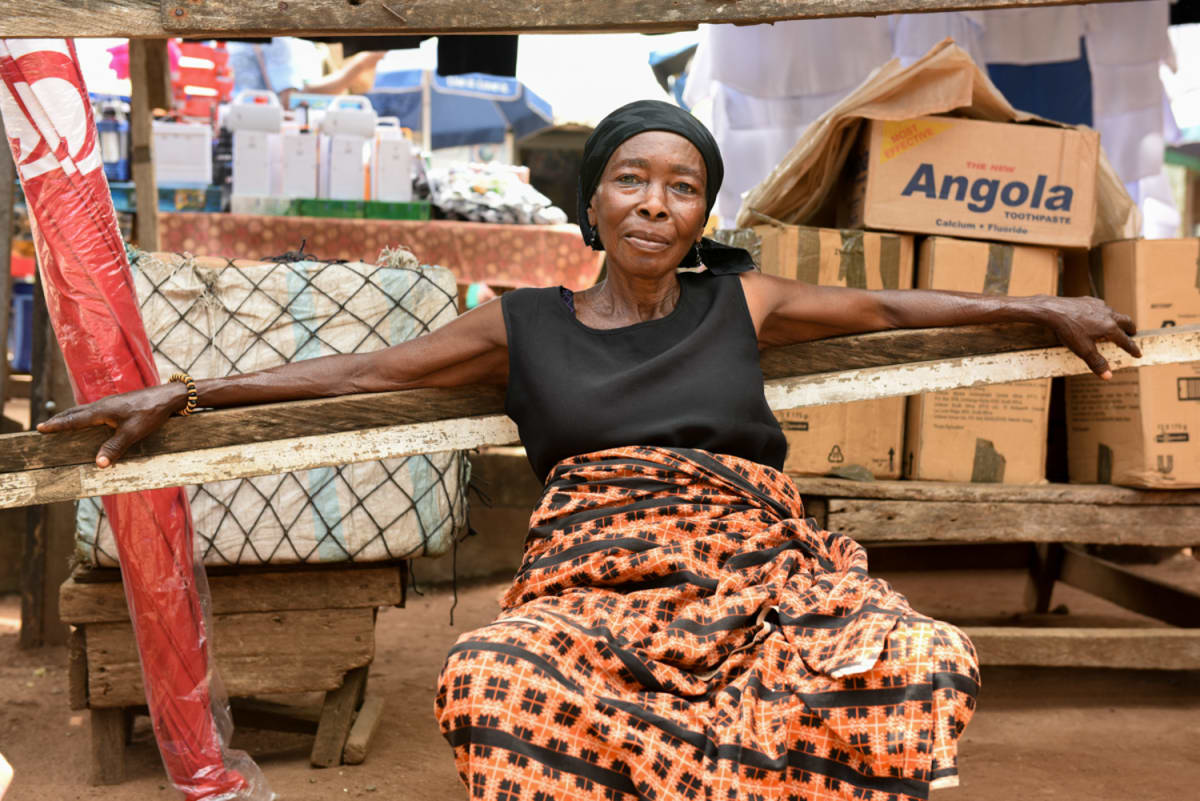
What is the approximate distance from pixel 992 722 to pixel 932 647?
2.08m

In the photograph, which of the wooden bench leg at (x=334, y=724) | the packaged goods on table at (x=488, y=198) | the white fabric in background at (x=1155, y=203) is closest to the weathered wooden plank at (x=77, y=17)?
the wooden bench leg at (x=334, y=724)

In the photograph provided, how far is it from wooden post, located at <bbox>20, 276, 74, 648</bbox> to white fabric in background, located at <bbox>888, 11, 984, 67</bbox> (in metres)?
3.79

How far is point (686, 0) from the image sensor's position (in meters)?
2.08

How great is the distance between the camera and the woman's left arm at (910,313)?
2.32 m

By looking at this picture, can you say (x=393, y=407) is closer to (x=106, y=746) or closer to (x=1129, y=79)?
(x=106, y=746)

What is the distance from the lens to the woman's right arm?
225cm

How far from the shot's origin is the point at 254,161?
211 inches

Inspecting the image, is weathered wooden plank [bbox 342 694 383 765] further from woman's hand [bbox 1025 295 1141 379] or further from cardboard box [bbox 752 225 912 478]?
woman's hand [bbox 1025 295 1141 379]

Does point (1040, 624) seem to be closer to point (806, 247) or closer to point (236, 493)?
point (806, 247)

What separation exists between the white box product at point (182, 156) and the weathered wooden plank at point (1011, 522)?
3.67 metres

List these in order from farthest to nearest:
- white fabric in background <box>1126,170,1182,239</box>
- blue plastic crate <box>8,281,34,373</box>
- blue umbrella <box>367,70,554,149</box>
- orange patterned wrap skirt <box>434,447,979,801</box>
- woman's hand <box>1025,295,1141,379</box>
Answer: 1. blue umbrella <box>367,70,554,149</box>
2. blue plastic crate <box>8,281,34,373</box>
3. white fabric in background <box>1126,170,1182,239</box>
4. woman's hand <box>1025,295,1141,379</box>
5. orange patterned wrap skirt <box>434,447,979,801</box>

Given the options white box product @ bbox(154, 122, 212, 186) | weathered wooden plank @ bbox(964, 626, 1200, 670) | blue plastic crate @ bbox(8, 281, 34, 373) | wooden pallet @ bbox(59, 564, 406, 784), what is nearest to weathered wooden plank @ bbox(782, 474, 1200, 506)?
weathered wooden plank @ bbox(964, 626, 1200, 670)

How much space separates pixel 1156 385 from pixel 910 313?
5.10 ft

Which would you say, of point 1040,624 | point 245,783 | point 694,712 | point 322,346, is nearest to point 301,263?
point 322,346
